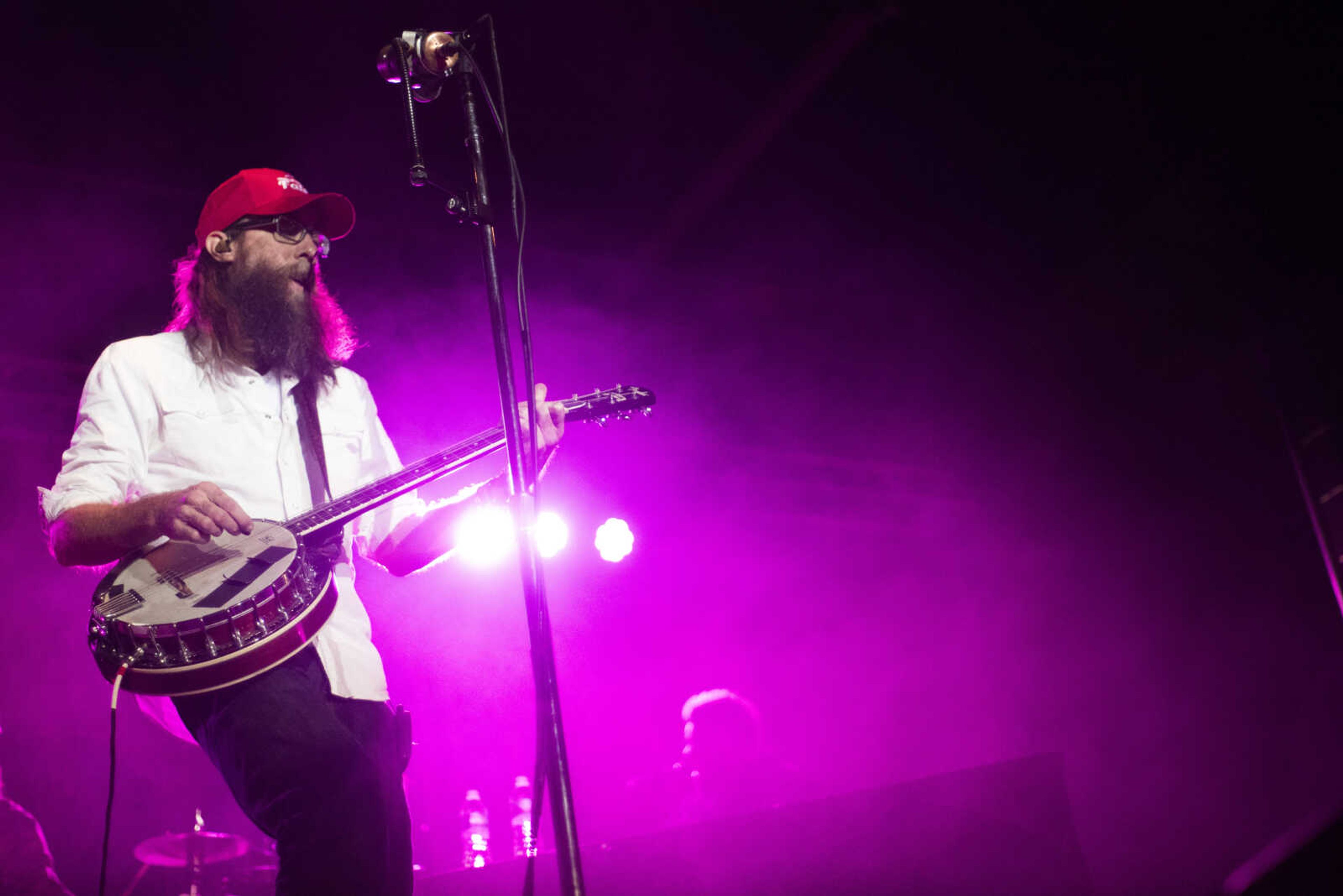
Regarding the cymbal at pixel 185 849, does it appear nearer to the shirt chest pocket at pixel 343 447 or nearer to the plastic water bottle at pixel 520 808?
the plastic water bottle at pixel 520 808

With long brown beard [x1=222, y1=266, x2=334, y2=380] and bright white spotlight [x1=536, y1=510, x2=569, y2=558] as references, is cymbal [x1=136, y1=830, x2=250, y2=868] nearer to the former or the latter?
bright white spotlight [x1=536, y1=510, x2=569, y2=558]

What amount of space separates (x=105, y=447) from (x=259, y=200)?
994 mm

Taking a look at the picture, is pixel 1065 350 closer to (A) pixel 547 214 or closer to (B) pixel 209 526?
(A) pixel 547 214

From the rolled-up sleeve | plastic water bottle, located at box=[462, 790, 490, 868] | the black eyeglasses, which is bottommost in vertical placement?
plastic water bottle, located at box=[462, 790, 490, 868]

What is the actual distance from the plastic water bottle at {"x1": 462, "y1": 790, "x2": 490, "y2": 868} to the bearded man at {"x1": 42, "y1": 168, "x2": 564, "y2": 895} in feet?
11.7

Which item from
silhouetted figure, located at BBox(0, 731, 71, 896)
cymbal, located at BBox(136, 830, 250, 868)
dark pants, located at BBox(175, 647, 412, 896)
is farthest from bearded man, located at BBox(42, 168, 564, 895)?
cymbal, located at BBox(136, 830, 250, 868)

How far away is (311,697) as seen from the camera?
189 cm

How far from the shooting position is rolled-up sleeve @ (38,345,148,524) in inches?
79.6

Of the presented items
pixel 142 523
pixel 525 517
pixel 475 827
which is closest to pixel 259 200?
pixel 142 523

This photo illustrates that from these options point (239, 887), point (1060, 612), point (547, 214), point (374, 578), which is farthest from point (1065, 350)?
point (239, 887)

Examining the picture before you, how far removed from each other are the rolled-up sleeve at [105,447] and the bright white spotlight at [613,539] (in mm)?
4897

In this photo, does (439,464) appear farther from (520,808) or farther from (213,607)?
(520,808)

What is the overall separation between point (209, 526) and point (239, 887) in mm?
4528

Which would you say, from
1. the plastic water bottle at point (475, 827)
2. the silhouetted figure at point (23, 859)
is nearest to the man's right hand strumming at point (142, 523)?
the silhouetted figure at point (23, 859)
